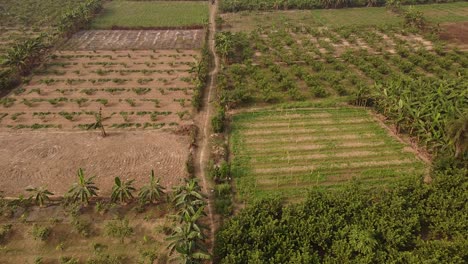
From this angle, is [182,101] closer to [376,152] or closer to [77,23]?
[376,152]

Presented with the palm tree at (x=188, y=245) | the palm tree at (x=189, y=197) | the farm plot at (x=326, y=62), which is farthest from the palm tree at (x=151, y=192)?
the farm plot at (x=326, y=62)

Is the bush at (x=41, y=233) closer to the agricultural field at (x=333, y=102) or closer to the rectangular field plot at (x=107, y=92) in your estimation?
the rectangular field plot at (x=107, y=92)

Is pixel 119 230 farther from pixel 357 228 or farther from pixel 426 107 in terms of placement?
pixel 426 107

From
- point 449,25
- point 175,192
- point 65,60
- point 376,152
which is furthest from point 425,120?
point 65,60

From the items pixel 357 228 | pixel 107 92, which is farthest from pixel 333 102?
pixel 107 92

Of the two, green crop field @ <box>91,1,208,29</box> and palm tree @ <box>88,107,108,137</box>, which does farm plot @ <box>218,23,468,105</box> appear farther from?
green crop field @ <box>91,1,208,29</box>

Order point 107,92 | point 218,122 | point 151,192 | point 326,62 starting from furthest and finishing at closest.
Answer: point 326,62, point 107,92, point 218,122, point 151,192
